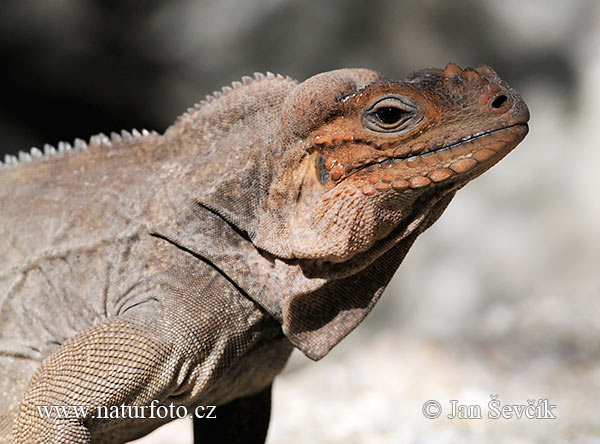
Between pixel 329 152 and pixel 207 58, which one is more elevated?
pixel 207 58

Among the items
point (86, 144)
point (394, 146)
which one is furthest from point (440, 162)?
point (86, 144)

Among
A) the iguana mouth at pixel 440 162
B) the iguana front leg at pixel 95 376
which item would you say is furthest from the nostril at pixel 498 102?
the iguana front leg at pixel 95 376

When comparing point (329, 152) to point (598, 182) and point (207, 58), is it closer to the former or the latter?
point (207, 58)

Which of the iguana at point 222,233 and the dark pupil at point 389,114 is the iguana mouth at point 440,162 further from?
the dark pupil at point 389,114

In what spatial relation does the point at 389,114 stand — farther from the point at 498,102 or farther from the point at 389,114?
the point at 498,102

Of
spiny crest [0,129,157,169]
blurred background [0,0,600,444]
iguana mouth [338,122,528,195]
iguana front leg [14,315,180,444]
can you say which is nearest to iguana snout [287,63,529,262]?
iguana mouth [338,122,528,195]

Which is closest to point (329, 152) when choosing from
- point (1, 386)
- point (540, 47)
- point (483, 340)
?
point (1, 386)
